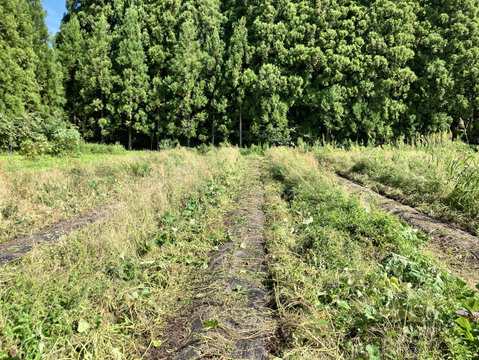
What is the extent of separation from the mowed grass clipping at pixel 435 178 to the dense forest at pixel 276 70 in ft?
37.5

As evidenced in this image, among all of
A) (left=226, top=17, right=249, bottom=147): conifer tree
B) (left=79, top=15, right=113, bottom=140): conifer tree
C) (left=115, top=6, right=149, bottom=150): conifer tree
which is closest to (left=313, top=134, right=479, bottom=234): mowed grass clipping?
(left=226, top=17, right=249, bottom=147): conifer tree

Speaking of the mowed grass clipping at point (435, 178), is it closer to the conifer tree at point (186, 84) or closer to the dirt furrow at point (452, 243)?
the dirt furrow at point (452, 243)

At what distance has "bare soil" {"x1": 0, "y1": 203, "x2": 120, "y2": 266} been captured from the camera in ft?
10.5

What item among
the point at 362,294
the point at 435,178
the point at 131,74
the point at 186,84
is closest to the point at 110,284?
the point at 362,294

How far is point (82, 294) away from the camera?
2.05 m

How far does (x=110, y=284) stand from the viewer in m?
2.24

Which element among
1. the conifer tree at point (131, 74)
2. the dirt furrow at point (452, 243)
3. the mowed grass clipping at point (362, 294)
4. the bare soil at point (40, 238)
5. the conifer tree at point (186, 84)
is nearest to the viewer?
the mowed grass clipping at point (362, 294)

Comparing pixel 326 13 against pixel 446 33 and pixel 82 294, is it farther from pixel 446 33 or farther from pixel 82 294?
pixel 82 294

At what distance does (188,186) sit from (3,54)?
48.2 feet

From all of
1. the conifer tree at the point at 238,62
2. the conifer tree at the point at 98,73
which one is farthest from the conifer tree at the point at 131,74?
the conifer tree at the point at 238,62

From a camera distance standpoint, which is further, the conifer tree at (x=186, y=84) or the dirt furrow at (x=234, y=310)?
the conifer tree at (x=186, y=84)

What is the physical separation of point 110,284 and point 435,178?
5.83 m

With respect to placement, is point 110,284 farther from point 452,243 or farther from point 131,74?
point 131,74

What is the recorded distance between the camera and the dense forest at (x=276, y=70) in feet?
59.1
